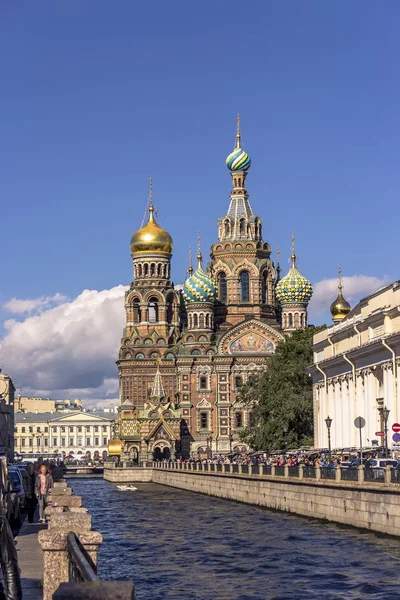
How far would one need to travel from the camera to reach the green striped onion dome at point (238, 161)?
127875mm

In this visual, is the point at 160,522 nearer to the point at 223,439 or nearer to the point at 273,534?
the point at 273,534

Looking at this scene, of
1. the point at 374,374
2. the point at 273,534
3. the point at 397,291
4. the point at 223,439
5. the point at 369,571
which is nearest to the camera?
the point at 369,571

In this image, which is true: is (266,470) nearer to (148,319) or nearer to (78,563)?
(78,563)

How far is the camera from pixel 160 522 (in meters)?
44.2

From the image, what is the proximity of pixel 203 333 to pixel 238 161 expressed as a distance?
63.8 ft

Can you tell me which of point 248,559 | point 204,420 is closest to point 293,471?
point 248,559

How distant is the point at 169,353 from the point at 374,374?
66.6m

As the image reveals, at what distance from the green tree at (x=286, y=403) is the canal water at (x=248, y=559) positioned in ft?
121

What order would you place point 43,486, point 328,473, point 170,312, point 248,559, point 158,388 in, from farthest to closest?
1. point 170,312
2. point 158,388
3. point 328,473
4. point 248,559
5. point 43,486

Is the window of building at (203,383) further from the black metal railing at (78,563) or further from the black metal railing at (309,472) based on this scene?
the black metal railing at (78,563)

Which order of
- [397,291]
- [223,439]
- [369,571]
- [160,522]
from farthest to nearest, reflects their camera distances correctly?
[223,439] → [397,291] → [160,522] → [369,571]

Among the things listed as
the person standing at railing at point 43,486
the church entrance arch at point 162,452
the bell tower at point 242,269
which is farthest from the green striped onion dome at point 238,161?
the person standing at railing at point 43,486

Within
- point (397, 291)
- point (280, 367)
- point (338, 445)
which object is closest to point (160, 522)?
point (397, 291)

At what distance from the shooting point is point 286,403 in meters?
82.5
